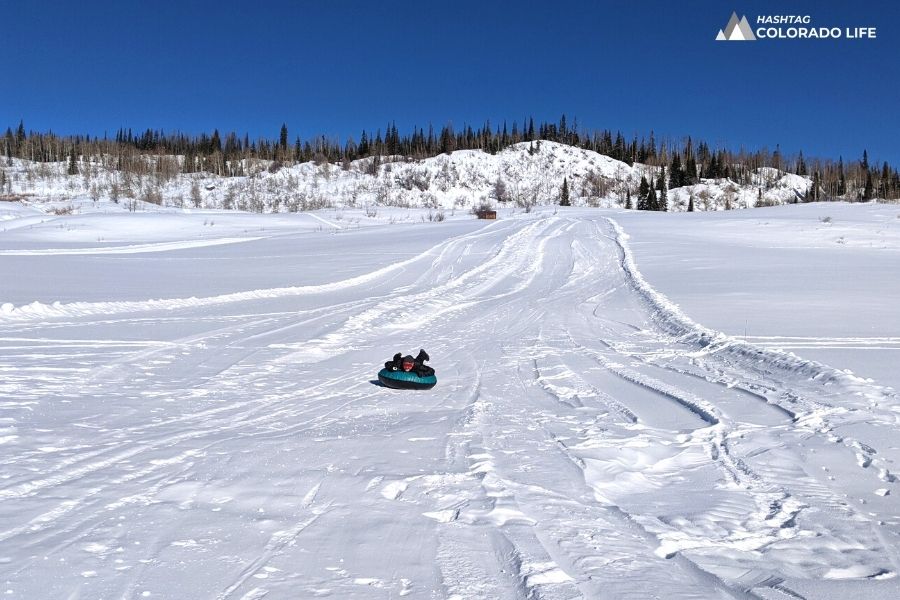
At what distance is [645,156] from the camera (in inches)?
4660

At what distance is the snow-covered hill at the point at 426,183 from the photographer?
83.6 m

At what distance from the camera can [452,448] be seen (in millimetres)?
4199

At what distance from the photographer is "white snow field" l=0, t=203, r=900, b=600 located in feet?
8.58

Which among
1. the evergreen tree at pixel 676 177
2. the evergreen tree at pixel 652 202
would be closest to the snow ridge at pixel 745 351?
the evergreen tree at pixel 652 202

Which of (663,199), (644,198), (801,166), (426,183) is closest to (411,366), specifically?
(644,198)

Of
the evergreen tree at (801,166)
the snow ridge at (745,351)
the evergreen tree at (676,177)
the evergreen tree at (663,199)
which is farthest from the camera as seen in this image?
the evergreen tree at (801,166)

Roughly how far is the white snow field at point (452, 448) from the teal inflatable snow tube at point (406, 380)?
11cm

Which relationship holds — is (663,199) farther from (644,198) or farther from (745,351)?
(745,351)

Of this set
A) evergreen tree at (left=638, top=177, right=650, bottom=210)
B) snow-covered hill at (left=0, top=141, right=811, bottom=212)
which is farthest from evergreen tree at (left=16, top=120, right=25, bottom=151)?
evergreen tree at (left=638, top=177, right=650, bottom=210)

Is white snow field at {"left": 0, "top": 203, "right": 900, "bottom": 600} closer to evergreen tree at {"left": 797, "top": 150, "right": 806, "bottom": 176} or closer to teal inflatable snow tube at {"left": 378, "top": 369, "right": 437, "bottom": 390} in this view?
teal inflatable snow tube at {"left": 378, "top": 369, "right": 437, "bottom": 390}

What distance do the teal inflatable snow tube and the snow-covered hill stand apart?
73501mm

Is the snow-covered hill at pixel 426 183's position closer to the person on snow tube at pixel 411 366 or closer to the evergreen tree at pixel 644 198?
the evergreen tree at pixel 644 198

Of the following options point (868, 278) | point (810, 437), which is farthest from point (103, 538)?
point (868, 278)

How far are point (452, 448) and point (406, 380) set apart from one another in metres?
1.66
